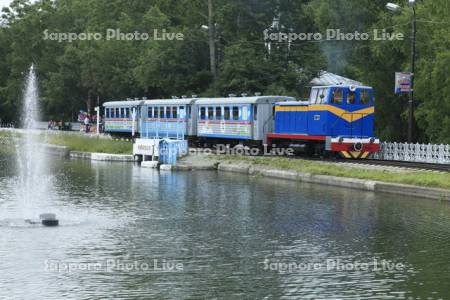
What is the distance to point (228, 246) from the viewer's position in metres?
15.5

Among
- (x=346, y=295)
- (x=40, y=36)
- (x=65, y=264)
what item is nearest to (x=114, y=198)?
(x=65, y=264)

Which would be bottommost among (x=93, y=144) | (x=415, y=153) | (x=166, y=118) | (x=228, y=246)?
(x=228, y=246)

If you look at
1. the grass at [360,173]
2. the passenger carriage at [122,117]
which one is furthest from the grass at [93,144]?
the grass at [360,173]

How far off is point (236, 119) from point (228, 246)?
1115 inches

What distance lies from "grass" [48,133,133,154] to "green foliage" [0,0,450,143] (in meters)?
11.5

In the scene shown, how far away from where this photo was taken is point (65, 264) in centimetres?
1357

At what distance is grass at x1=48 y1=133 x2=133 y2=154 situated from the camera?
151 ft

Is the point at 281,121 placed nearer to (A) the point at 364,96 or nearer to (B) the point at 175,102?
(A) the point at 364,96

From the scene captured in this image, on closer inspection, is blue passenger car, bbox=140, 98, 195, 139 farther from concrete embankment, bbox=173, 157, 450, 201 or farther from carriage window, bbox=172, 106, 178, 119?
concrete embankment, bbox=173, 157, 450, 201

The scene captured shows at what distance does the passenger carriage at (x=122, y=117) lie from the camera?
57.3 meters

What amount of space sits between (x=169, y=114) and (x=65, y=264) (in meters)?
38.7

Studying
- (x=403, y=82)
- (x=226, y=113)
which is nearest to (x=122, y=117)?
(x=226, y=113)

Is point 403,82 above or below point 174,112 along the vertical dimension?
above

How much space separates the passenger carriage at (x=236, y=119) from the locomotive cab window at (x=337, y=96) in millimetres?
5492
